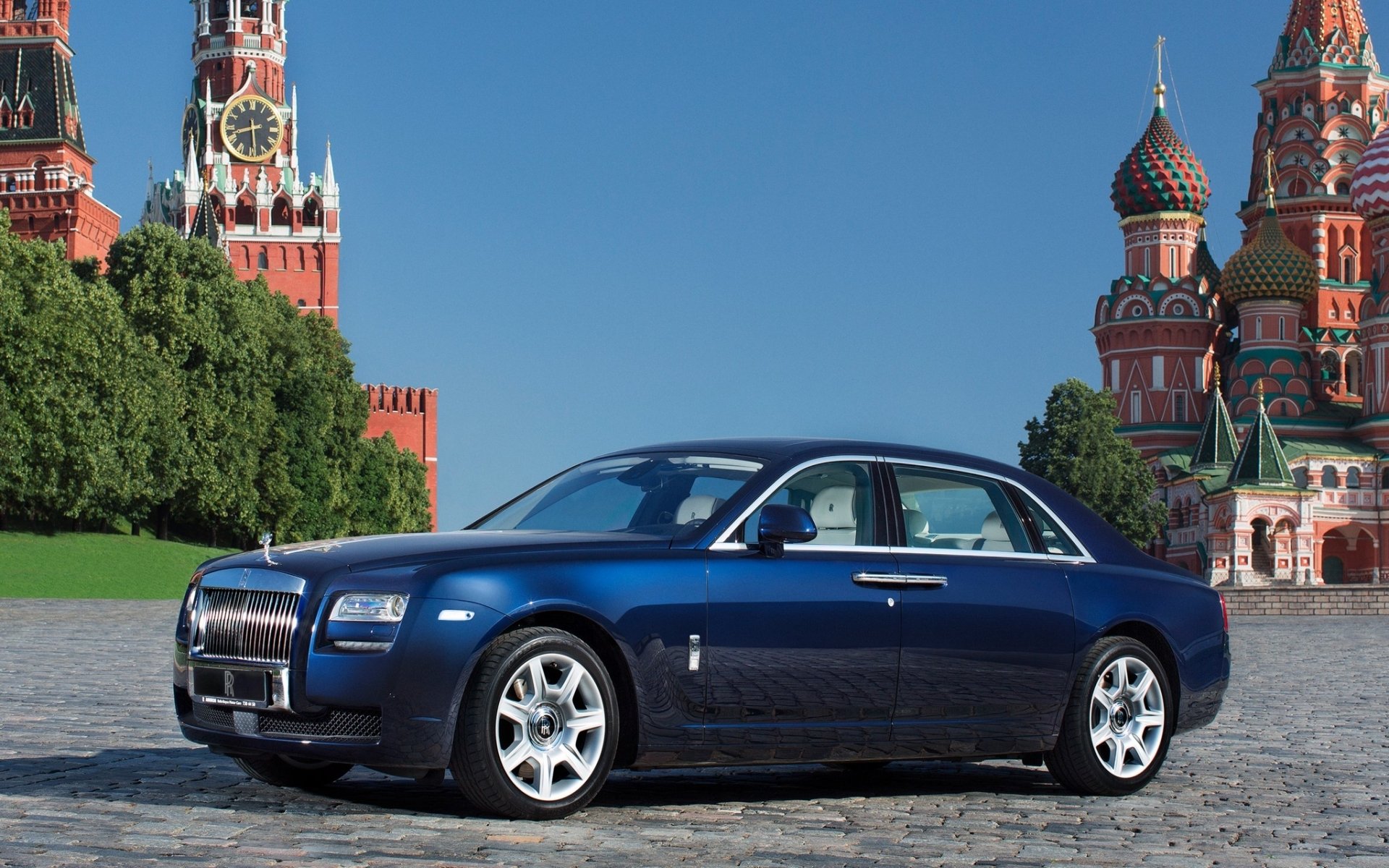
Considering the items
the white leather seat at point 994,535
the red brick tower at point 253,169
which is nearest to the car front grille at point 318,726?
the white leather seat at point 994,535

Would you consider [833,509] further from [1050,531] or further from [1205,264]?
[1205,264]

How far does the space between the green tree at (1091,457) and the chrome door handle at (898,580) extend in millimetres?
76890

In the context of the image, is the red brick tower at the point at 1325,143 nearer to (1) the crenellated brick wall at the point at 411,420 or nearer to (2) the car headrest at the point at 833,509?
(1) the crenellated brick wall at the point at 411,420

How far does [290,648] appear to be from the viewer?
7203mm

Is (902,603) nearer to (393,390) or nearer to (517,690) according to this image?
(517,690)

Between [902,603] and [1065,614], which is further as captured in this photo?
[1065,614]

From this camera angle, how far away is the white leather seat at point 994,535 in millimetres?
8938

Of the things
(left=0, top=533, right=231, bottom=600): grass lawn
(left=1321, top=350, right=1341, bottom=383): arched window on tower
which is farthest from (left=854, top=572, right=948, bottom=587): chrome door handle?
(left=1321, top=350, right=1341, bottom=383): arched window on tower

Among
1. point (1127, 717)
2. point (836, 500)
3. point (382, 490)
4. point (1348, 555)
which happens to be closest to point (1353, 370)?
point (1348, 555)

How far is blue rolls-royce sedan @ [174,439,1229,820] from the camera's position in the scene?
7.17 meters

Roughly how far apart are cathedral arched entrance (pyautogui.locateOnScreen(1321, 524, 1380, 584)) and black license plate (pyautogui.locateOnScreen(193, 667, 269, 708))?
3635 inches

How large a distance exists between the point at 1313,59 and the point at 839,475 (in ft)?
349

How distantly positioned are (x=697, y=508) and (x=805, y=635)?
693 millimetres

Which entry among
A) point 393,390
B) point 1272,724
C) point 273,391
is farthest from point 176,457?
point 393,390
